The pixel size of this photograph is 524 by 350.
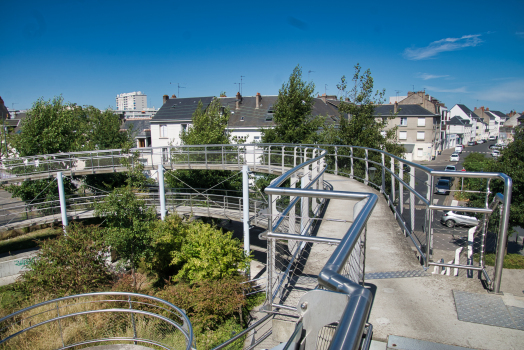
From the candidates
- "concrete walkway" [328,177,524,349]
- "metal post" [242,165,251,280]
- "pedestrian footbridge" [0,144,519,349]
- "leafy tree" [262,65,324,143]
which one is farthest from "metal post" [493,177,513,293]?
"leafy tree" [262,65,324,143]

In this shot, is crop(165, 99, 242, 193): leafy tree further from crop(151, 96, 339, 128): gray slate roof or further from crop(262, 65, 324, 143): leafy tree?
crop(151, 96, 339, 128): gray slate roof

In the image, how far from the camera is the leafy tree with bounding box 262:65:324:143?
22.2 m

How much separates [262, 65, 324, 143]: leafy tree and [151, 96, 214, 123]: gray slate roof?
19141mm

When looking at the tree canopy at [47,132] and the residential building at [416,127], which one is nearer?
the tree canopy at [47,132]

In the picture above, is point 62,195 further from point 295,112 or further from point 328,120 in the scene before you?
point 328,120

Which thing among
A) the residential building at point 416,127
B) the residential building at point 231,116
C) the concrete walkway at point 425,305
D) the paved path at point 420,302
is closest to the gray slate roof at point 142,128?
the residential building at point 231,116

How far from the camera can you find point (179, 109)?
4234 centimetres

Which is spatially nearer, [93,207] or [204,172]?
[93,207]

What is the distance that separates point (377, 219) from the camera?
6.46m

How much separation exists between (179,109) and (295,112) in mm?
23988

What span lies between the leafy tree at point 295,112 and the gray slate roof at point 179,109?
754 inches

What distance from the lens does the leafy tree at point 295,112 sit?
22.2 meters

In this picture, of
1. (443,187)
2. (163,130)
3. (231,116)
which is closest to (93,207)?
(163,130)

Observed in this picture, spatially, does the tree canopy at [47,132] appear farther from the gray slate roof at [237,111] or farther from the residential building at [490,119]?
the residential building at [490,119]
